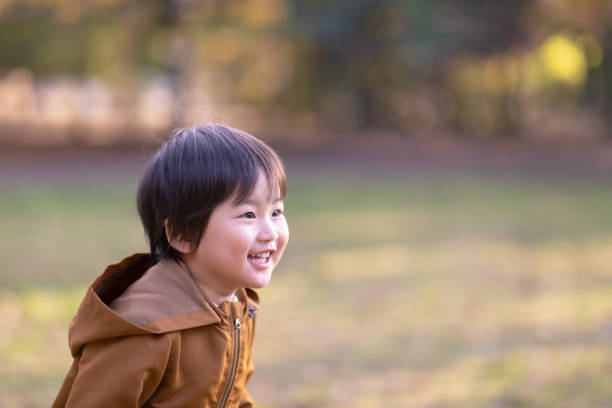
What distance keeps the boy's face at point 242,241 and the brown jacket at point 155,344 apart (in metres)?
0.08

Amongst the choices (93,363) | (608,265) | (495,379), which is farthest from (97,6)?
(93,363)

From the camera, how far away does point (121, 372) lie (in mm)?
1803

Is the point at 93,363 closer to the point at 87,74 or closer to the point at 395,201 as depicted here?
the point at 395,201

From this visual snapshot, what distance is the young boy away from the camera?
1821mm

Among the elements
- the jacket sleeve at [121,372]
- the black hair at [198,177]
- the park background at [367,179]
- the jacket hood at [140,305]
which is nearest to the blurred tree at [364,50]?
the park background at [367,179]

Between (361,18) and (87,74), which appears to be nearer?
(361,18)

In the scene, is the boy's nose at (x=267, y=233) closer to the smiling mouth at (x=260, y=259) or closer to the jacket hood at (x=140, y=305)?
the smiling mouth at (x=260, y=259)

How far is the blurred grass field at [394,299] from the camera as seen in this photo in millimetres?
4078

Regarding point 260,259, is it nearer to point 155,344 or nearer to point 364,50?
point 155,344

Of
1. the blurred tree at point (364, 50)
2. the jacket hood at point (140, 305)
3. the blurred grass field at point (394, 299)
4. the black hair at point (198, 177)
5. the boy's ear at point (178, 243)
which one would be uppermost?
the blurred tree at point (364, 50)

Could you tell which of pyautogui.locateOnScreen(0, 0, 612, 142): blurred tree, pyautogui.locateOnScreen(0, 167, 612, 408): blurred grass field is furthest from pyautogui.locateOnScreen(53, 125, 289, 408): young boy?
pyautogui.locateOnScreen(0, 0, 612, 142): blurred tree

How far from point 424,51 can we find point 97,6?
7307mm

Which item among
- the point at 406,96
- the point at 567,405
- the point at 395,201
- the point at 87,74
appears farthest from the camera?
the point at 406,96

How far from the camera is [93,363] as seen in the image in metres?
1.82
